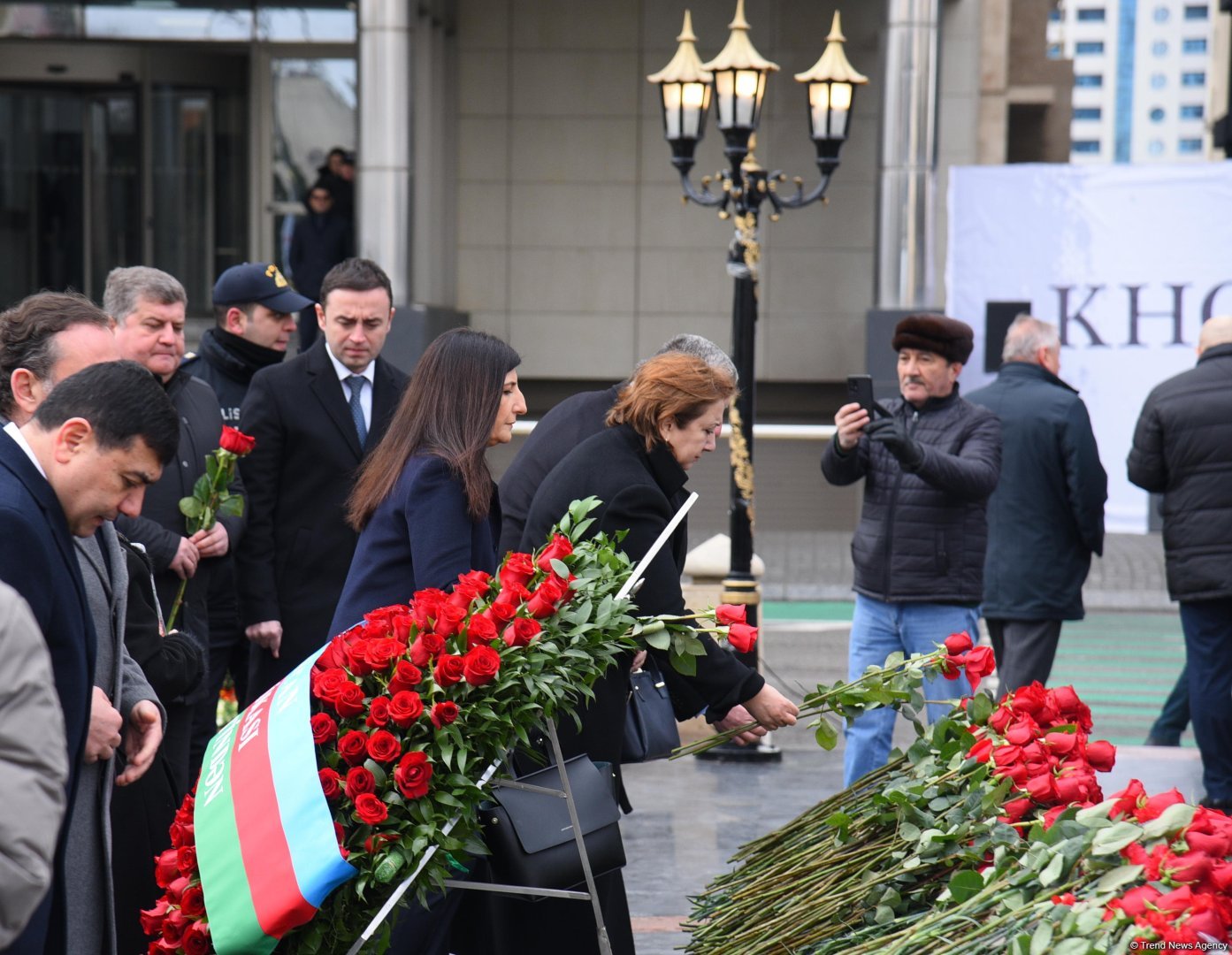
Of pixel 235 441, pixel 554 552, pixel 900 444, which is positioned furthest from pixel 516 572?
pixel 900 444

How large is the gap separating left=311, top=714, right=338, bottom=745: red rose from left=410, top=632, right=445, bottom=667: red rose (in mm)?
219

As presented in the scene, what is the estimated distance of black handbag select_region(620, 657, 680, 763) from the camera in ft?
13.7

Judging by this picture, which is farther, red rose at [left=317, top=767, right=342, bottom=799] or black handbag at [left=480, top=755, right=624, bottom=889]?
black handbag at [left=480, top=755, right=624, bottom=889]

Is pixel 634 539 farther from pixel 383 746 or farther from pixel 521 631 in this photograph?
pixel 383 746

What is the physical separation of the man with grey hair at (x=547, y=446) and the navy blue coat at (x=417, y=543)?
1.14 meters

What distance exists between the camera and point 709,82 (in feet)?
30.9

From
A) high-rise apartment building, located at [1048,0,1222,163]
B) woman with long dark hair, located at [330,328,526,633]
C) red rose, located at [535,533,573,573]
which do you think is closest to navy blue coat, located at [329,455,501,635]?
woman with long dark hair, located at [330,328,526,633]

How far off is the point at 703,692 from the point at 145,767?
141cm

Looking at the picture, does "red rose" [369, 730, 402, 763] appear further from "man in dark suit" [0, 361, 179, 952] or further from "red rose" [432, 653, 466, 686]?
"man in dark suit" [0, 361, 179, 952]

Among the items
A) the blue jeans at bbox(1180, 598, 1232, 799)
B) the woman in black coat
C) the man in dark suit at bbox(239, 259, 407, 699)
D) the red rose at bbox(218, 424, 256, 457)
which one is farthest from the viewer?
the blue jeans at bbox(1180, 598, 1232, 799)

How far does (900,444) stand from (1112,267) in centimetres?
726

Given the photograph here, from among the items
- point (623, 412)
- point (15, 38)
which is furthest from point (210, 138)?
point (623, 412)

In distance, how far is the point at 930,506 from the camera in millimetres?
6363

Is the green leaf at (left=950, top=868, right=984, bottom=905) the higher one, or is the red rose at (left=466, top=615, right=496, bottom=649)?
the red rose at (left=466, top=615, right=496, bottom=649)
